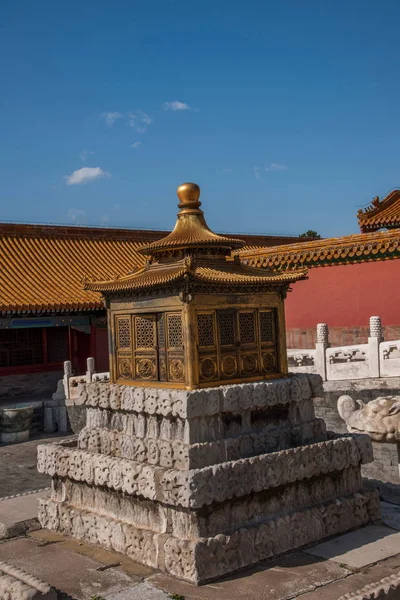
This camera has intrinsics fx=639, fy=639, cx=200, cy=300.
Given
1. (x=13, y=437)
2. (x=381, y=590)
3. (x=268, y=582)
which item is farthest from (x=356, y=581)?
(x=13, y=437)

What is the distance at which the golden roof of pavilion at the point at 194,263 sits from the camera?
7844mm

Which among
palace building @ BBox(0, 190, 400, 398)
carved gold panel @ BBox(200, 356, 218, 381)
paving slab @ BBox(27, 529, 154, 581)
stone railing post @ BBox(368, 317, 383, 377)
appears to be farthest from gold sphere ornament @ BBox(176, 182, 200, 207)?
stone railing post @ BBox(368, 317, 383, 377)

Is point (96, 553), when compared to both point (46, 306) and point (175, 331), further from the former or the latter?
point (46, 306)

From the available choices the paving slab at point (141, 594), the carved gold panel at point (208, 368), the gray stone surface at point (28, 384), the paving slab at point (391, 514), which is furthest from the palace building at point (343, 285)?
the paving slab at point (141, 594)

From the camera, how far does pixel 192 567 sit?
6586 mm

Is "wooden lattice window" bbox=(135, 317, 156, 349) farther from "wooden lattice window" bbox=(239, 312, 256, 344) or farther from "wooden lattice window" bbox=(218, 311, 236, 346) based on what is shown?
"wooden lattice window" bbox=(239, 312, 256, 344)

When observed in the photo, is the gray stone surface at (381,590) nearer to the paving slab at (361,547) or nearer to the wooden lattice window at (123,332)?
the paving slab at (361,547)

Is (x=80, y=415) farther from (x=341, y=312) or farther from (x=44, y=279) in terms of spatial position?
(x=341, y=312)

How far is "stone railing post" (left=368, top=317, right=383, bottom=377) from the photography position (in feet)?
42.4

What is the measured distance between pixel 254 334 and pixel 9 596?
13.2 feet

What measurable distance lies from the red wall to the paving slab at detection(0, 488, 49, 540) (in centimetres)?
886

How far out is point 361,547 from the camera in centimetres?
738

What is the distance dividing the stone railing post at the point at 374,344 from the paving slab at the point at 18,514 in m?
6.91

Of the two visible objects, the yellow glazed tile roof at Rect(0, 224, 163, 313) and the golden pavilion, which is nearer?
the golden pavilion
